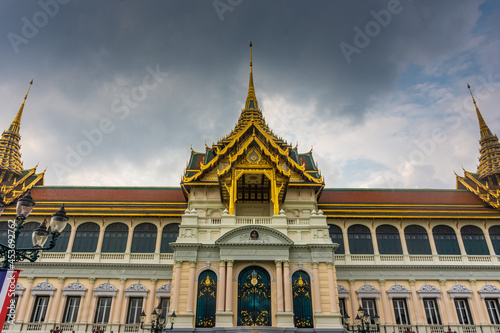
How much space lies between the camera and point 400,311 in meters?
25.3

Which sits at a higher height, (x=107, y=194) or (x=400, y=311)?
(x=107, y=194)

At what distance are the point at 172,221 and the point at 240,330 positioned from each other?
12324mm

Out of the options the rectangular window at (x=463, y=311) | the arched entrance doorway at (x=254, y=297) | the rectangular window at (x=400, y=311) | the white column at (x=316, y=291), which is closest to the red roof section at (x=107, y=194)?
the arched entrance doorway at (x=254, y=297)

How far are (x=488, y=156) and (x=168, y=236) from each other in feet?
109

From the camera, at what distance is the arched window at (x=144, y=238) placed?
27594 millimetres

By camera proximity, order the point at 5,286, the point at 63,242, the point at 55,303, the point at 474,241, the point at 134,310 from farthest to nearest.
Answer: the point at 474,241 → the point at 63,242 → the point at 134,310 → the point at 55,303 → the point at 5,286

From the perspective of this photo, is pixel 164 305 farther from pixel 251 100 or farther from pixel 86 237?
pixel 251 100

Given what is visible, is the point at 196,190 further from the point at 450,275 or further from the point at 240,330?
the point at 450,275

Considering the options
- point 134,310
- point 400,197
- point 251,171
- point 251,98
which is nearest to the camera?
point 251,171

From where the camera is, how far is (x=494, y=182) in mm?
35438

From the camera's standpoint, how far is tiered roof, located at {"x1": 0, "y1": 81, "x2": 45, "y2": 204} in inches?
1200

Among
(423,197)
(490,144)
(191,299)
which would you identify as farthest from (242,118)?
(490,144)

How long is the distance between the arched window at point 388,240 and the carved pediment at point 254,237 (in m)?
11.0

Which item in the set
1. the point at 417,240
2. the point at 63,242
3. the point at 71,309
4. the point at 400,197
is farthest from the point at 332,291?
the point at 63,242
